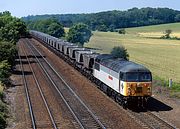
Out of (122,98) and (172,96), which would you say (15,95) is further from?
(172,96)

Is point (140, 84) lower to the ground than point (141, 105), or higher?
higher

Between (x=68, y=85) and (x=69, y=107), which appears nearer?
(x=69, y=107)

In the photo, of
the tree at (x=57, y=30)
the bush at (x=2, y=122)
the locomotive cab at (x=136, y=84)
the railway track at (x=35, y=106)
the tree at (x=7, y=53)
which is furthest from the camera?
the tree at (x=57, y=30)

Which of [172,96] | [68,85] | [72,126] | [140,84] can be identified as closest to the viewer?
[72,126]

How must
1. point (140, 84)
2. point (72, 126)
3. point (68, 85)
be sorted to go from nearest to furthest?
1. point (72, 126)
2. point (140, 84)
3. point (68, 85)

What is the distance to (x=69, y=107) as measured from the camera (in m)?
28.8

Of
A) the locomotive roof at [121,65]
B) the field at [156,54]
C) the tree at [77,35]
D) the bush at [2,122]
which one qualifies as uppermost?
the locomotive roof at [121,65]

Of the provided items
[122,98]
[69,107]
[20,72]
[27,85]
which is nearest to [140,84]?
[122,98]

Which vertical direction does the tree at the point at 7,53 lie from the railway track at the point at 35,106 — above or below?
above

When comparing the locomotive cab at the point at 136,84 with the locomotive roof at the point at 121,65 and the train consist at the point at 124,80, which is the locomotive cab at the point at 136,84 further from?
the locomotive roof at the point at 121,65

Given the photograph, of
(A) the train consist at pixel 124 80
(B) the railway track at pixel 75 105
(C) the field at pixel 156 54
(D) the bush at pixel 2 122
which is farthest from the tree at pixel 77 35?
(D) the bush at pixel 2 122

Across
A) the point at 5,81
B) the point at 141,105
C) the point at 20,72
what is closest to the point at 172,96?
the point at 141,105

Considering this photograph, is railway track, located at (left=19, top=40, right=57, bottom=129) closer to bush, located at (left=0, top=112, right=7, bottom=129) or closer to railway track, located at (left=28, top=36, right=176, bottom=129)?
bush, located at (left=0, top=112, right=7, bottom=129)

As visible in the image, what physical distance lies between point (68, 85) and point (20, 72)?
12.0 metres
